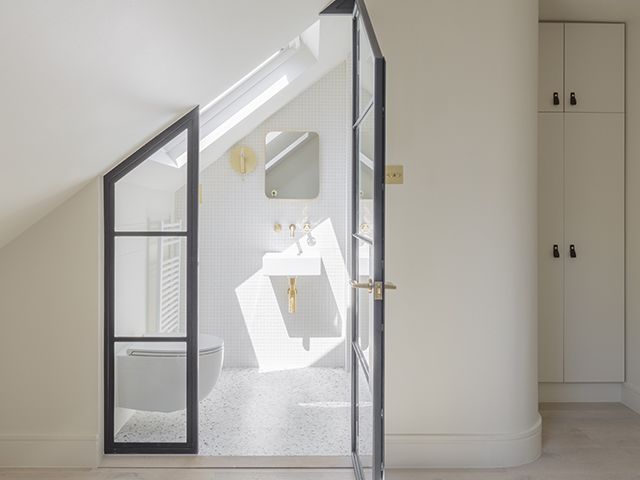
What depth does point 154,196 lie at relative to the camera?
2.82 meters

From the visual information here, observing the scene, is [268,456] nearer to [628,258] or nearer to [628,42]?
[628,258]

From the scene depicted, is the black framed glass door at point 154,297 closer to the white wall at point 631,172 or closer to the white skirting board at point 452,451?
the white skirting board at point 452,451

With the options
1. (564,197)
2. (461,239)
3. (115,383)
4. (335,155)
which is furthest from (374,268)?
(335,155)

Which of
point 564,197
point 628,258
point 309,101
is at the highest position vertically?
point 309,101

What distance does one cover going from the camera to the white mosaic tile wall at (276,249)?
442 cm

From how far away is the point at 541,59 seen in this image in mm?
3508

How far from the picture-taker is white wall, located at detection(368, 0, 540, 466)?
2.72m

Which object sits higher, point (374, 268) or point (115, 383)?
point (374, 268)

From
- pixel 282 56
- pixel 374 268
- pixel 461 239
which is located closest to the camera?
pixel 374 268

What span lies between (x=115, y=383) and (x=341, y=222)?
217 centimetres

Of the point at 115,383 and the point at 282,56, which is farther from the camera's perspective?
the point at 282,56

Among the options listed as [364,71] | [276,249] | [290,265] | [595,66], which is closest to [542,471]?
[364,71]

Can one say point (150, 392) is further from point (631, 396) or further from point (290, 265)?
point (631, 396)

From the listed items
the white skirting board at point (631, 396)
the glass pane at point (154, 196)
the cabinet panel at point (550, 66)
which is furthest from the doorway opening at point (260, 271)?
the white skirting board at point (631, 396)
